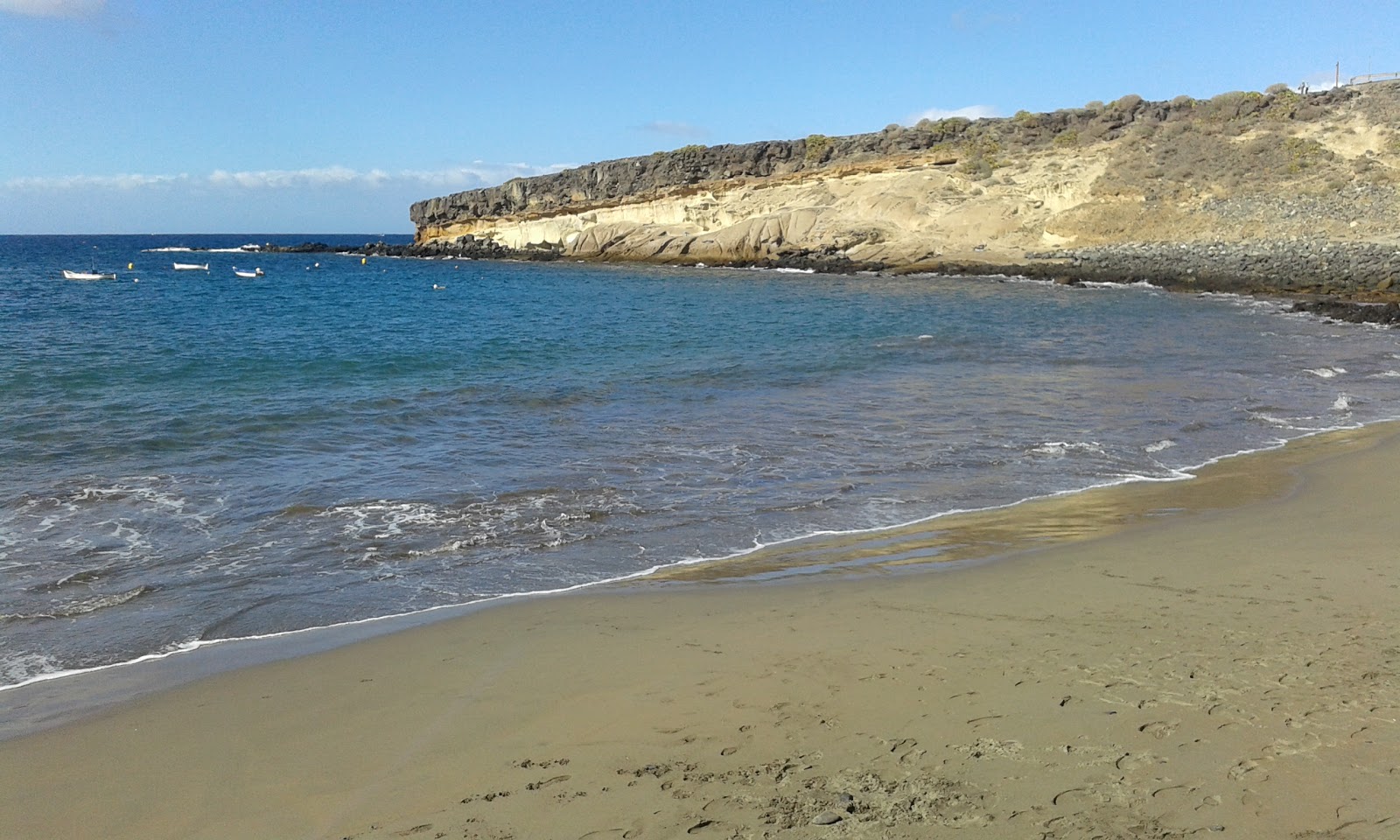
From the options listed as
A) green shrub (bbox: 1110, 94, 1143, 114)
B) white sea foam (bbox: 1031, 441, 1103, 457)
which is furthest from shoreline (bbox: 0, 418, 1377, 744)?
green shrub (bbox: 1110, 94, 1143, 114)

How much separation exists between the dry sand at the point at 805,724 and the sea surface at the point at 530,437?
4.06 feet

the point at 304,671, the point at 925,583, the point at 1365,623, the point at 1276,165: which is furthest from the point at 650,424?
the point at 1276,165

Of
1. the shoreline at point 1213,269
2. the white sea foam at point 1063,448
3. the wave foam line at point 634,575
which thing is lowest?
the wave foam line at point 634,575

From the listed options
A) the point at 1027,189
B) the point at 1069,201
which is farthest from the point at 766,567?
the point at 1027,189

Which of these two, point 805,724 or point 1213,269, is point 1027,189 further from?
point 805,724

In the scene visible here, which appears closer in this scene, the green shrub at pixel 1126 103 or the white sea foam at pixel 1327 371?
the white sea foam at pixel 1327 371

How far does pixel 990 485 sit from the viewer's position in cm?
980

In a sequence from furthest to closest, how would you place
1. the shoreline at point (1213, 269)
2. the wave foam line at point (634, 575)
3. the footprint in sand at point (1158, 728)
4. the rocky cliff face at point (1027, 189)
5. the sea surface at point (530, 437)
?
the rocky cliff face at point (1027, 189) < the shoreline at point (1213, 269) < the sea surface at point (530, 437) < the wave foam line at point (634, 575) < the footprint in sand at point (1158, 728)

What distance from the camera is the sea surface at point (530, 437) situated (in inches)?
285

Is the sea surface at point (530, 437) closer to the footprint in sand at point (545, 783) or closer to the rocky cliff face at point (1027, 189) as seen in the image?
the footprint in sand at point (545, 783)

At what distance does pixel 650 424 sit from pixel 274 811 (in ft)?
31.6

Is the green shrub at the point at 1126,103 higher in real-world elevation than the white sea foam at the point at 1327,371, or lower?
higher

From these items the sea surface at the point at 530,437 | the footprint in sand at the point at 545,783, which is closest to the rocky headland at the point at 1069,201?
the sea surface at the point at 530,437

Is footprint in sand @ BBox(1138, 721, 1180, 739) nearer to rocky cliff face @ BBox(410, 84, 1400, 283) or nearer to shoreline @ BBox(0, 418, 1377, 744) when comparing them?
shoreline @ BBox(0, 418, 1377, 744)
